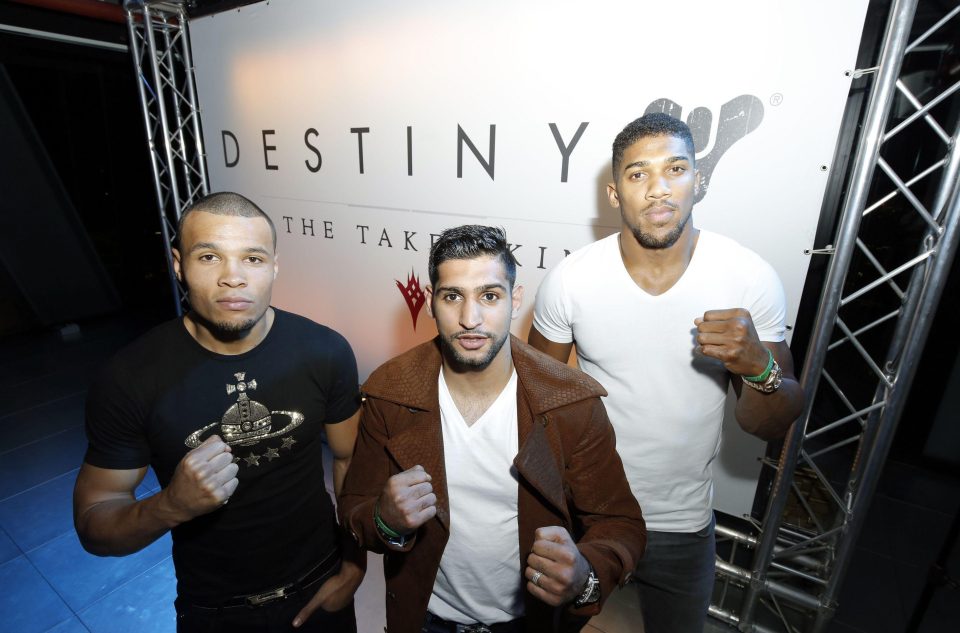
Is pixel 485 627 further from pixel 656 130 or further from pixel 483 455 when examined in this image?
pixel 656 130

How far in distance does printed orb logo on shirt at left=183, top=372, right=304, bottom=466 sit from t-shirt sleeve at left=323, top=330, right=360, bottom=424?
0.64 feet

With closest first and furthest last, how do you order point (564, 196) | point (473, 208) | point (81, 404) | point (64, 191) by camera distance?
point (564, 196)
point (473, 208)
point (81, 404)
point (64, 191)

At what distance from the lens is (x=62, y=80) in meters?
6.53

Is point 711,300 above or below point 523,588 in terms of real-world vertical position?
above

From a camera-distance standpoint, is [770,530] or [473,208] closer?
[770,530]

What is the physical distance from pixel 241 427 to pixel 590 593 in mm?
1248

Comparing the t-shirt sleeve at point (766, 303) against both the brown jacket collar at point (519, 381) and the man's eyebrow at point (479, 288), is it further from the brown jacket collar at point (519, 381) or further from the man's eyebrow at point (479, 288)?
the man's eyebrow at point (479, 288)

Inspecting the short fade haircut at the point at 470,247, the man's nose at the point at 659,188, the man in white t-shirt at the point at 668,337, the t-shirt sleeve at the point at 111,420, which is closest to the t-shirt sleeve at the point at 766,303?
the man in white t-shirt at the point at 668,337

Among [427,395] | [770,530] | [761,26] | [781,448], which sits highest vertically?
[761,26]

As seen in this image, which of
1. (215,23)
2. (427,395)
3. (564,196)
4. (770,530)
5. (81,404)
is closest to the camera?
(427,395)

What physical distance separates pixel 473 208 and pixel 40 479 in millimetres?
4199

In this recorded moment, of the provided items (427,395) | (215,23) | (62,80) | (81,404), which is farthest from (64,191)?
(427,395)

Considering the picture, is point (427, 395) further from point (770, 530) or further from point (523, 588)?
point (770, 530)

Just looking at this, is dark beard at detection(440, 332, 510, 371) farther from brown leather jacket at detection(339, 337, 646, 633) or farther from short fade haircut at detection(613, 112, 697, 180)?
short fade haircut at detection(613, 112, 697, 180)
